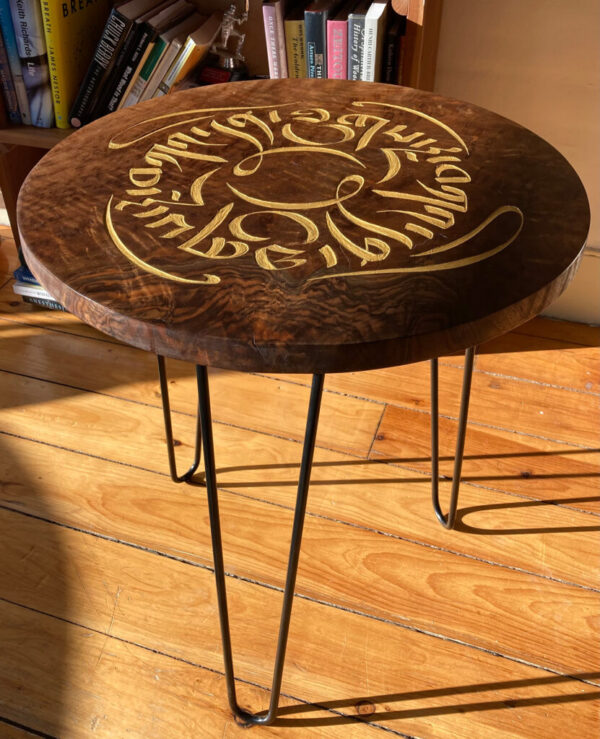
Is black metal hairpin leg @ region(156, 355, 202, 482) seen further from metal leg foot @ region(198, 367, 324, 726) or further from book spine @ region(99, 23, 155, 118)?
book spine @ region(99, 23, 155, 118)

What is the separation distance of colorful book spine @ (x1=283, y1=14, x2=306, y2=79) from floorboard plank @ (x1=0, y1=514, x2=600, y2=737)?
92 centimetres

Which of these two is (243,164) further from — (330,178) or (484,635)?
(484,635)

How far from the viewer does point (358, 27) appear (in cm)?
129

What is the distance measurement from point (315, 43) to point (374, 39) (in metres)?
0.12

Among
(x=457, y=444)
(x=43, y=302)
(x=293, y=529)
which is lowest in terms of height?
(x=43, y=302)

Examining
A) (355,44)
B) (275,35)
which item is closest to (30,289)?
(275,35)

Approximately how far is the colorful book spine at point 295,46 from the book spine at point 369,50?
0.12m

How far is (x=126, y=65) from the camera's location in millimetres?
1518

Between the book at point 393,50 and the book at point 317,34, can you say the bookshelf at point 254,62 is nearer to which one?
the book at point 393,50

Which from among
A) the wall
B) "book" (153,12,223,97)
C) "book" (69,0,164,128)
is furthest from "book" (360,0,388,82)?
"book" (69,0,164,128)

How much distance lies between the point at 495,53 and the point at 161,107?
788mm

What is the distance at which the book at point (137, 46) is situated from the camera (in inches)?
57.8

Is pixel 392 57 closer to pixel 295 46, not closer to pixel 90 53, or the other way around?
pixel 295 46

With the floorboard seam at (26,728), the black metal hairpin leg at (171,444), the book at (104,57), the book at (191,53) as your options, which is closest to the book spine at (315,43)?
the book at (191,53)
